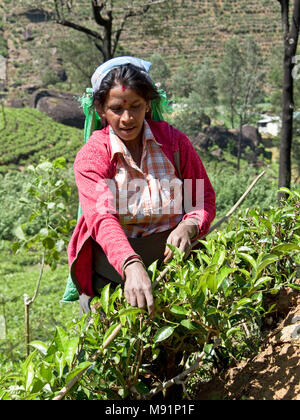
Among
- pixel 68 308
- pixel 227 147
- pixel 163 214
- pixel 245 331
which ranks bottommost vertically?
pixel 227 147

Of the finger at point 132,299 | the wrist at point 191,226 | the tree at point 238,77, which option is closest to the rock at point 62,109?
the tree at point 238,77

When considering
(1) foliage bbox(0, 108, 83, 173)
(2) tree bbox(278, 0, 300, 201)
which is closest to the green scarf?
(2) tree bbox(278, 0, 300, 201)

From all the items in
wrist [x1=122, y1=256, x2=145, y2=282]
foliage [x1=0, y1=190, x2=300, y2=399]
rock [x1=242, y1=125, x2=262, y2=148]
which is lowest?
rock [x1=242, y1=125, x2=262, y2=148]

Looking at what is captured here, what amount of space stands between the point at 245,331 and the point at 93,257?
61 centimetres

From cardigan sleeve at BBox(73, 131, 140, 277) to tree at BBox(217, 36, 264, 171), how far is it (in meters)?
30.2

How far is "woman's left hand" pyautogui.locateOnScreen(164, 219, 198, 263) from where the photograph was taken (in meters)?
1.54

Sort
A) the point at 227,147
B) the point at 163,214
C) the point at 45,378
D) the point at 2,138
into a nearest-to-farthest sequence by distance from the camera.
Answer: the point at 45,378 < the point at 163,214 < the point at 2,138 < the point at 227,147

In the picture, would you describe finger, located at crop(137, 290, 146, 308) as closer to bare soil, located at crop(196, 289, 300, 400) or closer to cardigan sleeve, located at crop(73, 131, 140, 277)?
cardigan sleeve, located at crop(73, 131, 140, 277)

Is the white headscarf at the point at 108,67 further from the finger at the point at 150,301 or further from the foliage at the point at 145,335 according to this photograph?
the finger at the point at 150,301

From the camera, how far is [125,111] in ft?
5.43

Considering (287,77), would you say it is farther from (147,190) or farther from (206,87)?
(206,87)
